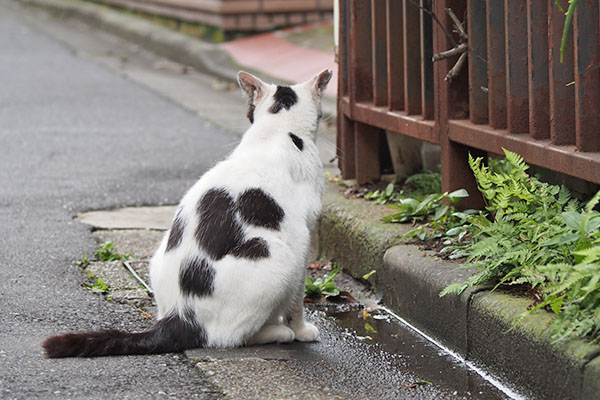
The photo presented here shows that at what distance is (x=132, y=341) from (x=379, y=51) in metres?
2.32

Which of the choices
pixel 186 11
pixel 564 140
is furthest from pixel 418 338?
pixel 186 11

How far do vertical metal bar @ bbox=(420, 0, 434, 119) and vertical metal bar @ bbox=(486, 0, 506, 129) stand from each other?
1.84ft

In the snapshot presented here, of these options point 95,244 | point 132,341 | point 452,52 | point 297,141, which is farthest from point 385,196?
point 132,341

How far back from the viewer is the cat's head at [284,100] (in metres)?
4.02

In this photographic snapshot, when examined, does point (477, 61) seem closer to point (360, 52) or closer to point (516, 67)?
point (516, 67)

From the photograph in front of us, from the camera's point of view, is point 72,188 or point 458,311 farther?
point 72,188

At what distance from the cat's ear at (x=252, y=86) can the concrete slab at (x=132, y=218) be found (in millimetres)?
1729

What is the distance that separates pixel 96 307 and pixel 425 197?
5.73 ft

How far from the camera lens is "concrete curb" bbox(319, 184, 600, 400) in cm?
295

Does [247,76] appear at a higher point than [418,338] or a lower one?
higher

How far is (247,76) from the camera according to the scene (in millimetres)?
3992

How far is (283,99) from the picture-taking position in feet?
13.3

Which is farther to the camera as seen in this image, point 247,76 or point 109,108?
point 109,108

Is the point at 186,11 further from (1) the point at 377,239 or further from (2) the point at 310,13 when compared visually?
(1) the point at 377,239
